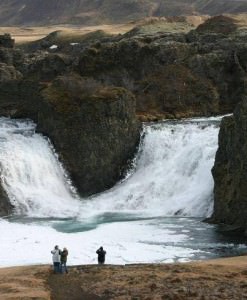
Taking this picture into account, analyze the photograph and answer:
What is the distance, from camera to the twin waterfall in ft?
174

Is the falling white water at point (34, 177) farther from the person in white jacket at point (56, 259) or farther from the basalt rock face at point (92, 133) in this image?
the person in white jacket at point (56, 259)

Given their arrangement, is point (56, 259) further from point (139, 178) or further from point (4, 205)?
point (139, 178)

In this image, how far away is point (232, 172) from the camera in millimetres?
48594

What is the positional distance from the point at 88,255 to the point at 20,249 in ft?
15.3

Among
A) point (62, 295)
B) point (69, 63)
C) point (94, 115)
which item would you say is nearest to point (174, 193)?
point (94, 115)

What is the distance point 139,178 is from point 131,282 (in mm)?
28835

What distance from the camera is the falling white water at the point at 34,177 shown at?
53469 mm

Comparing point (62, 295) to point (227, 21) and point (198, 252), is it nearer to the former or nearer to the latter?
point (198, 252)

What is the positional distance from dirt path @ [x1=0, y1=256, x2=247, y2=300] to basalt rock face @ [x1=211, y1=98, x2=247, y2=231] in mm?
12761

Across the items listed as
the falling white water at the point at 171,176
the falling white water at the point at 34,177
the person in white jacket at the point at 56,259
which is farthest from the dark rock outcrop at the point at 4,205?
the person in white jacket at the point at 56,259

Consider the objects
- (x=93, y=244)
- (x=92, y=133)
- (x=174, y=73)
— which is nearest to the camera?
(x=93, y=244)

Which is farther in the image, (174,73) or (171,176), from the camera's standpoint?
(174,73)

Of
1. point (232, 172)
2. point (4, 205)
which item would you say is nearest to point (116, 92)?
point (4, 205)

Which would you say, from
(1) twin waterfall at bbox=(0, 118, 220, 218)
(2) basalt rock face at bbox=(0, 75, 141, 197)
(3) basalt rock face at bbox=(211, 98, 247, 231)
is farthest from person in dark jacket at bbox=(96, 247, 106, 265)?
(2) basalt rock face at bbox=(0, 75, 141, 197)
